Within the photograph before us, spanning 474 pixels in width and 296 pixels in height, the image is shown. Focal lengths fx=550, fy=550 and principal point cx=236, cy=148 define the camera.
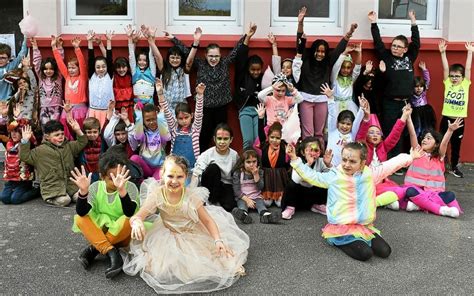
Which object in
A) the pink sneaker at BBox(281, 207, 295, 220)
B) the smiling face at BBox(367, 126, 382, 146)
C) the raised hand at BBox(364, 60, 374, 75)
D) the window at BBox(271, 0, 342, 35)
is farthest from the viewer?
the window at BBox(271, 0, 342, 35)

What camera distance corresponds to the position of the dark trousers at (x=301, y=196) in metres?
5.52

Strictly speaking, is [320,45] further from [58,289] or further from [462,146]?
[58,289]

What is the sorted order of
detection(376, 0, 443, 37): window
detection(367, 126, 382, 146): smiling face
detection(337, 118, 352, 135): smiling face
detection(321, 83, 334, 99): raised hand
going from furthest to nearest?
detection(376, 0, 443, 37): window < detection(321, 83, 334, 99): raised hand < detection(367, 126, 382, 146): smiling face < detection(337, 118, 352, 135): smiling face

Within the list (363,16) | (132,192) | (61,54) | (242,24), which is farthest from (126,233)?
(363,16)

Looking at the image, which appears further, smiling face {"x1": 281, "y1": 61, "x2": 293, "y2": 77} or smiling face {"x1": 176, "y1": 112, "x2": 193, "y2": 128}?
smiling face {"x1": 281, "y1": 61, "x2": 293, "y2": 77}

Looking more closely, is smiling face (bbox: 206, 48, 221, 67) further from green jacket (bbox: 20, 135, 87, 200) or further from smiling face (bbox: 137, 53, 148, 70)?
green jacket (bbox: 20, 135, 87, 200)

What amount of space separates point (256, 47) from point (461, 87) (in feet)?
8.93

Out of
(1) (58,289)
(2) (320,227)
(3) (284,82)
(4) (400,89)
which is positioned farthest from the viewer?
(4) (400,89)

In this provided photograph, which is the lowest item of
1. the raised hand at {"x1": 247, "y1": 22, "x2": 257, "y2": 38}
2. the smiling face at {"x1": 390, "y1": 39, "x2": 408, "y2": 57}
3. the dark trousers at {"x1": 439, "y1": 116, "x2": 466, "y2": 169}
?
the dark trousers at {"x1": 439, "y1": 116, "x2": 466, "y2": 169}

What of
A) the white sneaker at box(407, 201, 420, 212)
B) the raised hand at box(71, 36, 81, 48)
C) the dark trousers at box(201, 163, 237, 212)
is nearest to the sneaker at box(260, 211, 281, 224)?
the dark trousers at box(201, 163, 237, 212)

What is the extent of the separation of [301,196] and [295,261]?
1330mm

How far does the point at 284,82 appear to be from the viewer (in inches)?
260

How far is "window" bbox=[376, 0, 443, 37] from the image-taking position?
762cm

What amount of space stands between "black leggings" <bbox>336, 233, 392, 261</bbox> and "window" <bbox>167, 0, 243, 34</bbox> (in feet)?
12.9
